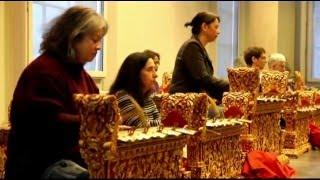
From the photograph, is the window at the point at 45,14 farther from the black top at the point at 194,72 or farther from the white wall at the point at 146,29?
the black top at the point at 194,72

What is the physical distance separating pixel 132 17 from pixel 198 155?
3.85 metres

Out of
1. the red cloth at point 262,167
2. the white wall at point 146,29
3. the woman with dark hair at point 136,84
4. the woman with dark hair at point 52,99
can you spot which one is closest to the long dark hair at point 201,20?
the woman with dark hair at point 136,84

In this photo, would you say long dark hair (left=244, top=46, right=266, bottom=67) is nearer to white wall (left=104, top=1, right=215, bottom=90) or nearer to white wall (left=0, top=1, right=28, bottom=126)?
white wall (left=104, top=1, right=215, bottom=90)

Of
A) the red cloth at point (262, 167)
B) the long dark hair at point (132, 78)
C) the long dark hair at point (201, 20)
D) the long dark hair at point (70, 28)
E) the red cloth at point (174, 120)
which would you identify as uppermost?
the long dark hair at point (201, 20)

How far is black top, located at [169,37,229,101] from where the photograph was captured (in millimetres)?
3471

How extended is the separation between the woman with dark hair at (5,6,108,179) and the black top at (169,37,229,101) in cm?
130

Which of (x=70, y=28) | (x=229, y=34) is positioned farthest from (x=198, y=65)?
(x=229, y=34)

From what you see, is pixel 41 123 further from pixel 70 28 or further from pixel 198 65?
pixel 198 65

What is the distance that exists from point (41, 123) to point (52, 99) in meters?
0.11

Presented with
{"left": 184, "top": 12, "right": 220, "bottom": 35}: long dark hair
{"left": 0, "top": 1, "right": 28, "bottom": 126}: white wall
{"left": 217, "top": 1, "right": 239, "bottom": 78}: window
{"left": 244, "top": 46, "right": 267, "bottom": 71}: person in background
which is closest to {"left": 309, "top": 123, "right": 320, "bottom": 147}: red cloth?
{"left": 244, "top": 46, "right": 267, "bottom": 71}: person in background

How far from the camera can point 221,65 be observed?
877cm

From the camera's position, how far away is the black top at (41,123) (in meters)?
2.12

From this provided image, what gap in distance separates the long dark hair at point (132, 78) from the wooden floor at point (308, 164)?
1.15 meters

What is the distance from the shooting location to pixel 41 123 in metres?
2.13
